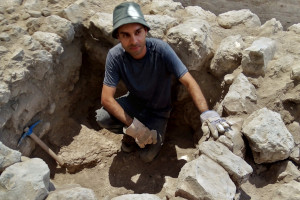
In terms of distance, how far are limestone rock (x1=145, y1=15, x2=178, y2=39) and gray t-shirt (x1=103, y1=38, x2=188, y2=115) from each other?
430 mm

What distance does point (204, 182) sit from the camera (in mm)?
2465

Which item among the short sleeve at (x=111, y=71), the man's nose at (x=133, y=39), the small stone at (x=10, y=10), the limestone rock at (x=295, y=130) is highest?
the small stone at (x=10, y=10)

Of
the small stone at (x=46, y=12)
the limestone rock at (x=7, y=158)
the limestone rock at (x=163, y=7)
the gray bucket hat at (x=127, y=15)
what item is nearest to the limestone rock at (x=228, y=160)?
the gray bucket hat at (x=127, y=15)

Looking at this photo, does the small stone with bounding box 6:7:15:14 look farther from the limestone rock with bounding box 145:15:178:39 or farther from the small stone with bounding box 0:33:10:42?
the limestone rock with bounding box 145:15:178:39

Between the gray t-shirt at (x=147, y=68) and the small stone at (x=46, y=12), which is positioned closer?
the gray t-shirt at (x=147, y=68)

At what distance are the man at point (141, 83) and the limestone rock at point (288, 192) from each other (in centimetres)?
68

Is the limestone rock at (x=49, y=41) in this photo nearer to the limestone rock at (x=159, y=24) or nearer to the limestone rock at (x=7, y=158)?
the limestone rock at (x=159, y=24)

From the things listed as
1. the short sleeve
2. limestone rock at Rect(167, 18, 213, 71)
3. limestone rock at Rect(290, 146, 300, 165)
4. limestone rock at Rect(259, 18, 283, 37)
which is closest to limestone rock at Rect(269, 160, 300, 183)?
limestone rock at Rect(290, 146, 300, 165)

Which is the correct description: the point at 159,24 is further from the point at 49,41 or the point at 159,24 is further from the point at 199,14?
the point at 49,41

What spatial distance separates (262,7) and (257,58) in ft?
13.9

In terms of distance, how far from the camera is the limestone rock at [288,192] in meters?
2.65

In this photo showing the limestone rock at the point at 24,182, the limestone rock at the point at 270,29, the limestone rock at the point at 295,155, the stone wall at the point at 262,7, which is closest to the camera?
the limestone rock at the point at 24,182

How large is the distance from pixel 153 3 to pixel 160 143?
173 centimetres

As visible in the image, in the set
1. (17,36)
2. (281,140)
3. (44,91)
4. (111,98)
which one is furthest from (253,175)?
(17,36)
